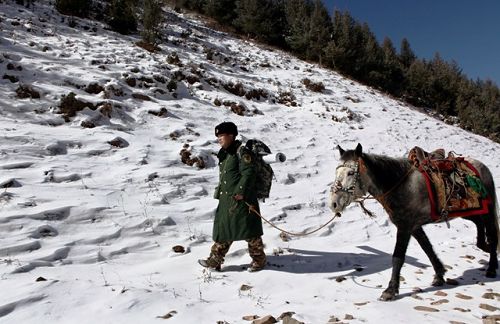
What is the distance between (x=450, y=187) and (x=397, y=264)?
1.39m

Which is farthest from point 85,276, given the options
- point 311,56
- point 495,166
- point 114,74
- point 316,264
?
point 311,56

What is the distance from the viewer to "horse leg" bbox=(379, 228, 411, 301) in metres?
4.59

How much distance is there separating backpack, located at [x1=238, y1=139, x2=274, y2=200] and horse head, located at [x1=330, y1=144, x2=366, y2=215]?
4.13 feet

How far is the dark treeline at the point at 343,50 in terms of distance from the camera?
29719mm

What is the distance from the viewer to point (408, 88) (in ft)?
115

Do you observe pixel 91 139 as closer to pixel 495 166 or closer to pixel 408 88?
pixel 495 166

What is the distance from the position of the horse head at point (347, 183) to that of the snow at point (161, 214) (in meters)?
1.17

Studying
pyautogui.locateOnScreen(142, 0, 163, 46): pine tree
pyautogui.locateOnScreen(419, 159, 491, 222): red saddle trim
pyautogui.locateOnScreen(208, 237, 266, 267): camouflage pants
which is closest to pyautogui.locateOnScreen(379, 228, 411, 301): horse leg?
pyautogui.locateOnScreen(419, 159, 491, 222): red saddle trim

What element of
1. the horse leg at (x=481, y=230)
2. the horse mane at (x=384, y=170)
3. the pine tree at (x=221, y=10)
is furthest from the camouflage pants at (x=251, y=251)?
the pine tree at (x=221, y=10)

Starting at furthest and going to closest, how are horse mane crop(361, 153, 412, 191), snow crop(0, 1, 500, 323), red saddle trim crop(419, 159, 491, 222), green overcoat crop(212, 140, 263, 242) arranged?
1. green overcoat crop(212, 140, 263, 242)
2. red saddle trim crop(419, 159, 491, 222)
3. horse mane crop(361, 153, 412, 191)
4. snow crop(0, 1, 500, 323)

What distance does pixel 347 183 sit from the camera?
4.59m

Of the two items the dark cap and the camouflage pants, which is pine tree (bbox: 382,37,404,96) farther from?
the camouflage pants

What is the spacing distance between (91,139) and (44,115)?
60.7 inches

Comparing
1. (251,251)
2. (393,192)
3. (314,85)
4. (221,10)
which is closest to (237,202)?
(251,251)
